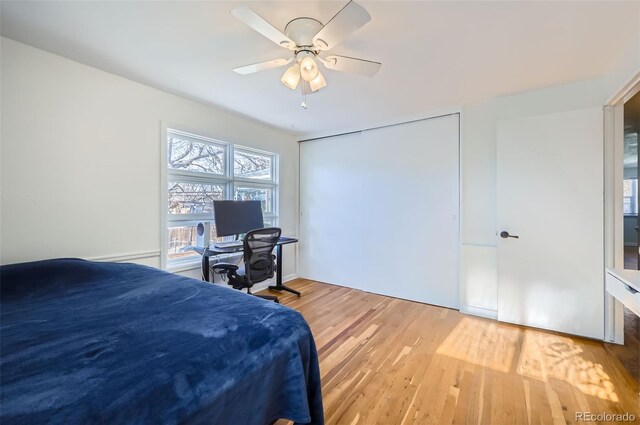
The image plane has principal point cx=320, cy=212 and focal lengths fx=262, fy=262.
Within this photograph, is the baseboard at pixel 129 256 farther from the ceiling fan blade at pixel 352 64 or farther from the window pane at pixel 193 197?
the ceiling fan blade at pixel 352 64

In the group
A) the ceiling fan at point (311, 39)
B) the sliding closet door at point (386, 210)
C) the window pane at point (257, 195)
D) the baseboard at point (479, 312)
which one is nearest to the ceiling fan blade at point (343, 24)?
the ceiling fan at point (311, 39)

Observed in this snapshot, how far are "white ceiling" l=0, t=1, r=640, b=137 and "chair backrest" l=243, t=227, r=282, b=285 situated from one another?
1.49 metres

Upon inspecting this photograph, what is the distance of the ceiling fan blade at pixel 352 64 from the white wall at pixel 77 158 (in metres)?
1.95

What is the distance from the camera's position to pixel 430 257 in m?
3.29

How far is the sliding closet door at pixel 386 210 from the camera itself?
3195mm

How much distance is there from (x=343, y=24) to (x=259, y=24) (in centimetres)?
45

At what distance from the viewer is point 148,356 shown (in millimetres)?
887

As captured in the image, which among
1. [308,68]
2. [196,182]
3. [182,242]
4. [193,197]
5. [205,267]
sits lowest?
[205,267]

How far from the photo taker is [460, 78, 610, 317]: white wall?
286 centimetres

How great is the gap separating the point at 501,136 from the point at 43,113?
412cm

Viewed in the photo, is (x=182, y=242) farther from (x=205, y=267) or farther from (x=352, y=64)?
(x=352, y=64)

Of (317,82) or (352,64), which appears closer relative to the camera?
(352,64)

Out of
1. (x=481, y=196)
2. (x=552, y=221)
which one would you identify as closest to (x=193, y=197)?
(x=481, y=196)

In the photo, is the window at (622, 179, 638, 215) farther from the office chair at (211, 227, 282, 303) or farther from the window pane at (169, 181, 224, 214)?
the window pane at (169, 181, 224, 214)
